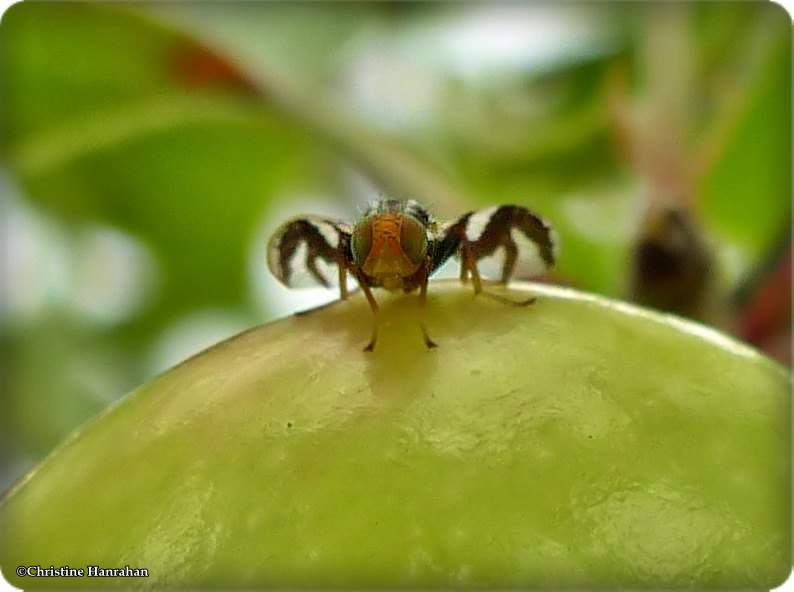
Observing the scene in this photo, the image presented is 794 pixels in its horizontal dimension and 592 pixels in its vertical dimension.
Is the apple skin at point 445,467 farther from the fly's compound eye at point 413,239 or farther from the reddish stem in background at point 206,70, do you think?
the reddish stem in background at point 206,70

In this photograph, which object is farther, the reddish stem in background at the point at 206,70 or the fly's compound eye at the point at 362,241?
the reddish stem in background at the point at 206,70

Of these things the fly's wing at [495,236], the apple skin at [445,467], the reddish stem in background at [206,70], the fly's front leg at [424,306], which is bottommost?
the apple skin at [445,467]

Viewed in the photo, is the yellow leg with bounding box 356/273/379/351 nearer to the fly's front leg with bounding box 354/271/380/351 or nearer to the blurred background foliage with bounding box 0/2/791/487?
the fly's front leg with bounding box 354/271/380/351

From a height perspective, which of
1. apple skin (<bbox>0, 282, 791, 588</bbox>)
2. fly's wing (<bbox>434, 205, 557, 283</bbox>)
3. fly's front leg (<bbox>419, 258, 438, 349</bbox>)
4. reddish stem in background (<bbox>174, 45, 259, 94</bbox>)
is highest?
reddish stem in background (<bbox>174, 45, 259, 94</bbox>)

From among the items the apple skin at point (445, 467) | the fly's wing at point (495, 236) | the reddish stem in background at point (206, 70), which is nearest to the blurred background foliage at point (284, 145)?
the reddish stem in background at point (206, 70)

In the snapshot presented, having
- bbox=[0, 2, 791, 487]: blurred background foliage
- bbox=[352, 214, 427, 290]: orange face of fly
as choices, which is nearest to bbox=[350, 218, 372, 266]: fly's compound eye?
bbox=[352, 214, 427, 290]: orange face of fly

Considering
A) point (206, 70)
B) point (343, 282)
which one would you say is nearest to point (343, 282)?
point (343, 282)

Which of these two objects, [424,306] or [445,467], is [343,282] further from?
[445,467]
